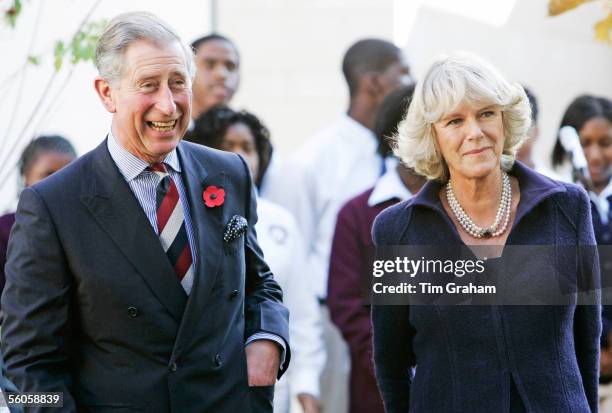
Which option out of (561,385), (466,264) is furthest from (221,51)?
(561,385)

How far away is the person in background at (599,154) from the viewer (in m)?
5.18

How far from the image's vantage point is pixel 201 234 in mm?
3572

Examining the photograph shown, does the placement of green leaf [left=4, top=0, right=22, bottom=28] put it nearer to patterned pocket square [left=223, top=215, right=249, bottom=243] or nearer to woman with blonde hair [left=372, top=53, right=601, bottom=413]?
patterned pocket square [left=223, top=215, right=249, bottom=243]

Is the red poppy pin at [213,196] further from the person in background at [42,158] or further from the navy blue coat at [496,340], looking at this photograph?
the person in background at [42,158]

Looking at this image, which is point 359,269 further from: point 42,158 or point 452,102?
point 452,102

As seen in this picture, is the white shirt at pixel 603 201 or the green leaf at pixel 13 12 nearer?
the green leaf at pixel 13 12

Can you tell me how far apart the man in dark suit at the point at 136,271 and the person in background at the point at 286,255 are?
1.56 metres

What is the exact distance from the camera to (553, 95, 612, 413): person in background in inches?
204

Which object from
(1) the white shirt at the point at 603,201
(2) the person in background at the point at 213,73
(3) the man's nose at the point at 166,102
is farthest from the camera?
(2) the person in background at the point at 213,73

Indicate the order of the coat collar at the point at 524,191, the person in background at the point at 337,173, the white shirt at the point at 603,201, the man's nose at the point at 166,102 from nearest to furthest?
the man's nose at the point at 166,102
the coat collar at the point at 524,191
the white shirt at the point at 603,201
the person in background at the point at 337,173

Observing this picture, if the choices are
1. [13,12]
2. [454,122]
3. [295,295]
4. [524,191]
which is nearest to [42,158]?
[13,12]

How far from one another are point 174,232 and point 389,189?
2005 mm

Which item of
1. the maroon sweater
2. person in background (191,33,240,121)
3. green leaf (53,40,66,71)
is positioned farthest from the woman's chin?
person in background (191,33,240,121)

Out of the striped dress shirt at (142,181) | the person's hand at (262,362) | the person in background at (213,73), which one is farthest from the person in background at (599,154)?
the striped dress shirt at (142,181)
